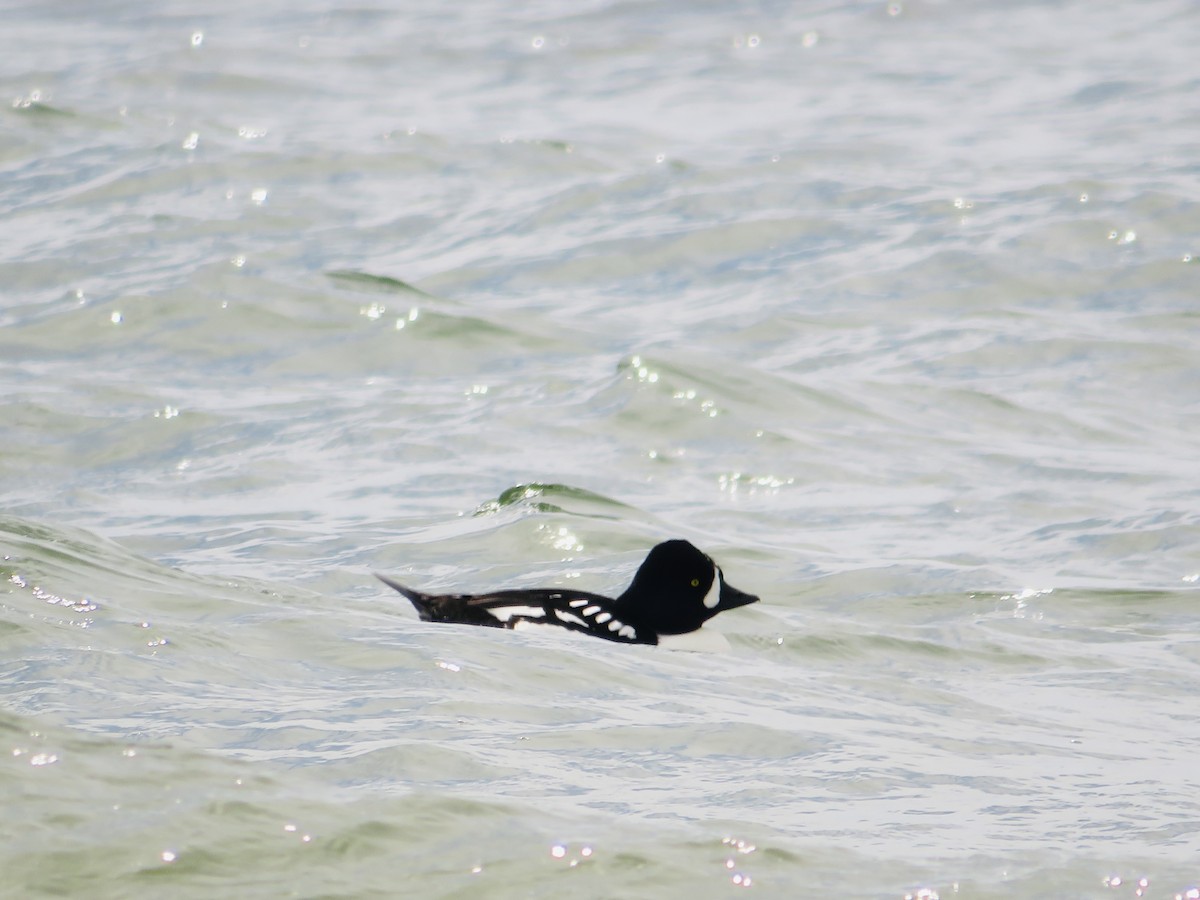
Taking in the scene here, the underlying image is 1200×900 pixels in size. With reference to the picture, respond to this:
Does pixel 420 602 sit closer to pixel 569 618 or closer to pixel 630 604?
pixel 569 618

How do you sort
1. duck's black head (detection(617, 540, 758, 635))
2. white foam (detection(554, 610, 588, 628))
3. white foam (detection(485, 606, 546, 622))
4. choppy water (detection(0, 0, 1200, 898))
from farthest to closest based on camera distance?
duck's black head (detection(617, 540, 758, 635)) < white foam (detection(554, 610, 588, 628)) < white foam (detection(485, 606, 546, 622)) < choppy water (detection(0, 0, 1200, 898))

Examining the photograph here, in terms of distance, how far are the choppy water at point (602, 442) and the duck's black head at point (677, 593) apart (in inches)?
10.0

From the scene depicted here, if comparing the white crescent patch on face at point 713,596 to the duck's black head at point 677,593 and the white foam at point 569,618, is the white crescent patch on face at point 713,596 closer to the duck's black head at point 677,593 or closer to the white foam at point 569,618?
the duck's black head at point 677,593

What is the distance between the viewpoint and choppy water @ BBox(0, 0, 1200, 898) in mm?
4344

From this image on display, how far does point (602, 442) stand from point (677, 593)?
3194mm

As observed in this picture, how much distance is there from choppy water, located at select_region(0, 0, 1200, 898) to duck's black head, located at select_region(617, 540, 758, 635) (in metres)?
0.25

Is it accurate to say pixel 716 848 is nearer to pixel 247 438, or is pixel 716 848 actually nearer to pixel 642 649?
pixel 642 649

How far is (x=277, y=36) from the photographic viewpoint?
76.8 ft

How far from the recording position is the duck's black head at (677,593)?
7.57m

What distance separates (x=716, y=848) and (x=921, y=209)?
11.7m

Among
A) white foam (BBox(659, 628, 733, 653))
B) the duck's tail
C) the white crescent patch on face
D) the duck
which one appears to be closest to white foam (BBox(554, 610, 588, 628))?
the duck

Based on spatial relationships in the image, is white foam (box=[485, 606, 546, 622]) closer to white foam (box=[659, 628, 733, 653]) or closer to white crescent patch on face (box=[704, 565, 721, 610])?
white foam (box=[659, 628, 733, 653])

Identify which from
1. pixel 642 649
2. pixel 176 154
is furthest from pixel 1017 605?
pixel 176 154

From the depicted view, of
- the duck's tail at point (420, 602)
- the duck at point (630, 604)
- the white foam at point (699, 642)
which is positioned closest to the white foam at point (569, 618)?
the duck at point (630, 604)
